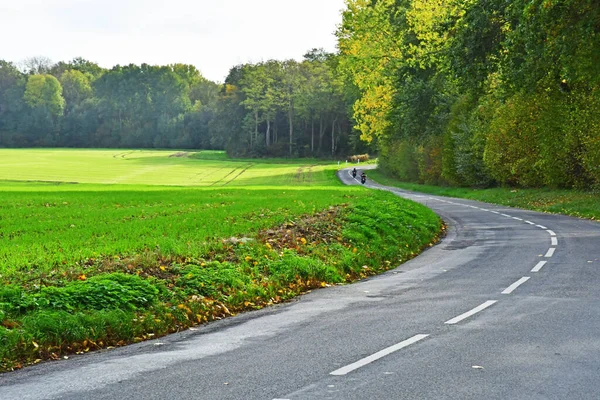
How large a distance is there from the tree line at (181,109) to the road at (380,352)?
343 feet

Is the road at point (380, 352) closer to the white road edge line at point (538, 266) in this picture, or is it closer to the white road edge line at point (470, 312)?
the white road edge line at point (470, 312)

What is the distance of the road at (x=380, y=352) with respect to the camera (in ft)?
20.1

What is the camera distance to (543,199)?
120 feet

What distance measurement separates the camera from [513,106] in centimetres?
4103

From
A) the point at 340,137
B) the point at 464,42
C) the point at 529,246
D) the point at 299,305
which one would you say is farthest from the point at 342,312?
the point at 340,137

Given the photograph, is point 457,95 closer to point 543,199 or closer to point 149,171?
point 543,199

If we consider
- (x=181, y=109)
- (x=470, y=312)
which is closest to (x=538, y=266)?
(x=470, y=312)

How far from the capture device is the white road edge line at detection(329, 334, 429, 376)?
670 cm

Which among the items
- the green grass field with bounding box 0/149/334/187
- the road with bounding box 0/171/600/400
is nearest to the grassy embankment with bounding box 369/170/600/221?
the road with bounding box 0/171/600/400

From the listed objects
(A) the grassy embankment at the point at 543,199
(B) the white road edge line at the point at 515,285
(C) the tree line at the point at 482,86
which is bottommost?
(A) the grassy embankment at the point at 543,199

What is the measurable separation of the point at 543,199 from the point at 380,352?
3134cm

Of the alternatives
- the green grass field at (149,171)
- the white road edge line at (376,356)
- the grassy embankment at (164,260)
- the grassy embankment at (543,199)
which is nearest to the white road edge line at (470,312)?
the white road edge line at (376,356)

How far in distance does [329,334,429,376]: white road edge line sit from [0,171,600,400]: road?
11 millimetres

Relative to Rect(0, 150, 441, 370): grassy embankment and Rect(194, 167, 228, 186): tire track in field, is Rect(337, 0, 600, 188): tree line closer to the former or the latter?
Rect(0, 150, 441, 370): grassy embankment
